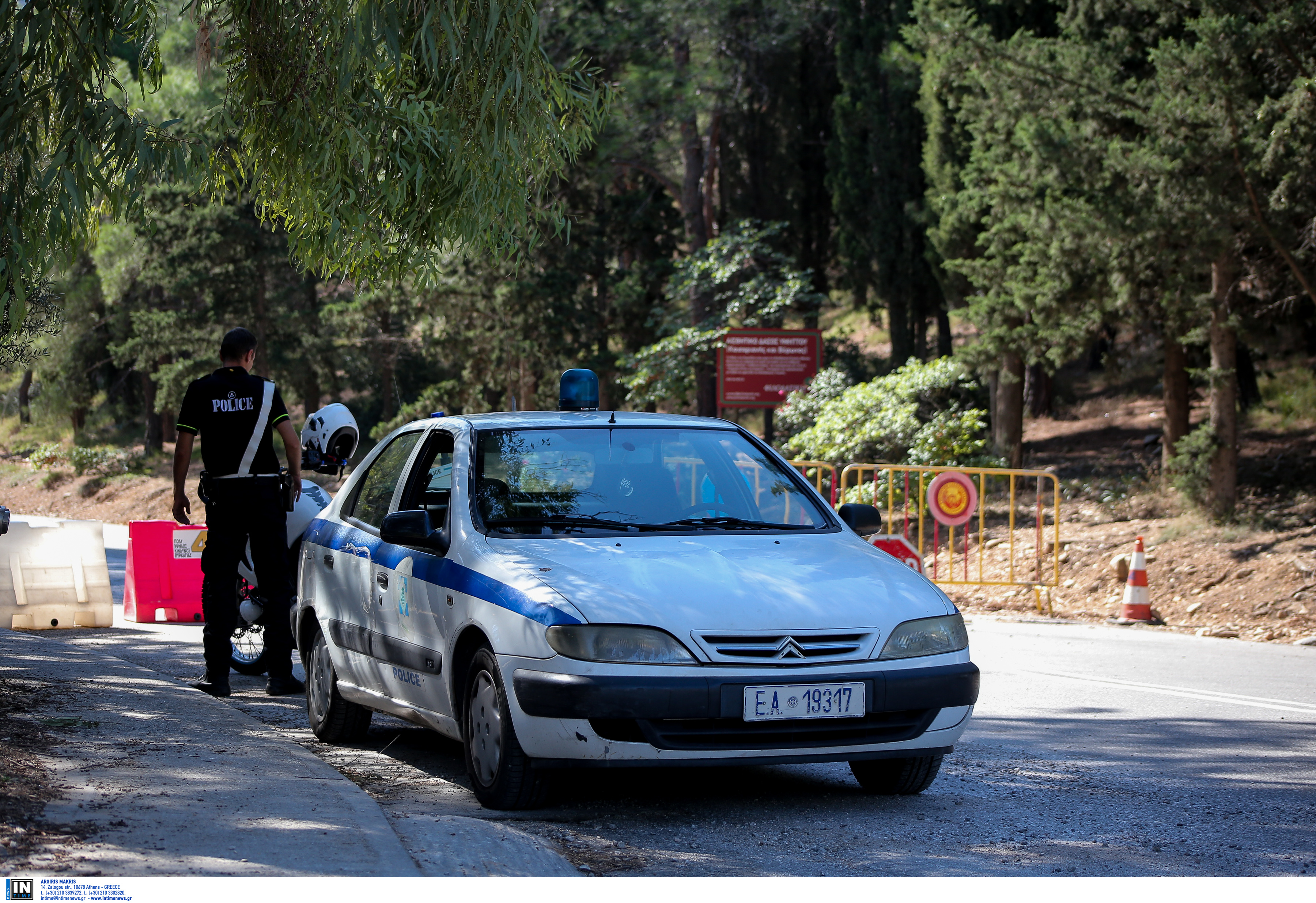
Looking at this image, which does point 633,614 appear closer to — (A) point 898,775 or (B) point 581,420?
(A) point 898,775

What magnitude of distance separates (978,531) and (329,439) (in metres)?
11.0

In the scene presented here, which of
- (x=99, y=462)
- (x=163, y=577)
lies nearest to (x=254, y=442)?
(x=163, y=577)

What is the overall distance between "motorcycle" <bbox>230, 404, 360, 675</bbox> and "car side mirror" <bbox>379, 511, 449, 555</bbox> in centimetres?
313

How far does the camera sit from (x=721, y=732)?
5176mm

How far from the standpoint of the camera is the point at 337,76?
23.6 feet

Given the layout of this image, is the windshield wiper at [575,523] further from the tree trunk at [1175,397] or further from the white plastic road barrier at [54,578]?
the tree trunk at [1175,397]

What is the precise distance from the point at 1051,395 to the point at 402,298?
14814 millimetres

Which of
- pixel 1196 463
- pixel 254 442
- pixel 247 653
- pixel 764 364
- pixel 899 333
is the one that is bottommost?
pixel 247 653

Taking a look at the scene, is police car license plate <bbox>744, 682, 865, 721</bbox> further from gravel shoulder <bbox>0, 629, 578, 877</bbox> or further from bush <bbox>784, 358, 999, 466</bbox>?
bush <bbox>784, 358, 999, 466</bbox>

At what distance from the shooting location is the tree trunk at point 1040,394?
2917 centimetres

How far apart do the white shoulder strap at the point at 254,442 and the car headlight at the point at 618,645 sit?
3534mm

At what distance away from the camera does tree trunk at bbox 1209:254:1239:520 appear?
16.0m

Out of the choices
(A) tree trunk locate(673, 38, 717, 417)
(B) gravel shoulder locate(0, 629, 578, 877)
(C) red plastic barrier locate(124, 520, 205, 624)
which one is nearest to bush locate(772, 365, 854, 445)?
(A) tree trunk locate(673, 38, 717, 417)

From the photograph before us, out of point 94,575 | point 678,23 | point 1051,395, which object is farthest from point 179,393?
point 94,575
